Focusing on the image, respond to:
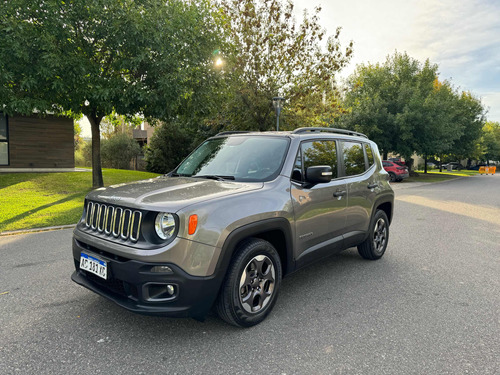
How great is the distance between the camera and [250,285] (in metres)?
3.08

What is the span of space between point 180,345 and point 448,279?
349cm

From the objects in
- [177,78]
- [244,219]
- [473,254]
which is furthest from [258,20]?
[244,219]

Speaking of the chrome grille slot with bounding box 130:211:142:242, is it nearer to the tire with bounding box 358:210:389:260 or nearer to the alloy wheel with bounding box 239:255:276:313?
the alloy wheel with bounding box 239:255:276:313

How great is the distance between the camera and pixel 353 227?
4.44 m

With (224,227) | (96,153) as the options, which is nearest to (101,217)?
(224,227)

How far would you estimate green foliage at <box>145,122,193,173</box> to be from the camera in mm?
26984

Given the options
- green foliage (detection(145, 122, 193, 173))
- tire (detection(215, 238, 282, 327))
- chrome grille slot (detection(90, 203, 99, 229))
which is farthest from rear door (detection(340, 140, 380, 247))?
green foliage (detection(145, 122, 193, 173))

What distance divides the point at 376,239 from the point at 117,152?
29.3m

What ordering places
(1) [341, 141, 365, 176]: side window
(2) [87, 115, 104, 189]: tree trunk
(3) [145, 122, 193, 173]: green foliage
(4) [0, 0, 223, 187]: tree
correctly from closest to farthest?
1. (1) [341, 141, 365, 176]: side window
2. (4) [0, 0, 223, 187]: tree
3. (2) [87, 115, 104, 189]: tree trunk
4. (3) [145, 122, 193, 173]: green foliage

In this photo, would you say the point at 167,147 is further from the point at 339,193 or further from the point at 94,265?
the point at 94,265

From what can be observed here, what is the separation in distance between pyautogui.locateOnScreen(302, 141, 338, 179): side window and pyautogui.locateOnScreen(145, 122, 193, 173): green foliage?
Answer: 23.6 metres

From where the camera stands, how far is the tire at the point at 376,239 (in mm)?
4945

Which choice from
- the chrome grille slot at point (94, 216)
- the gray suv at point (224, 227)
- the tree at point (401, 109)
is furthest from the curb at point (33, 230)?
the tree at point (401, 109)

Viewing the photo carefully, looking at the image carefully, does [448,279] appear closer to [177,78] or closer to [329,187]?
[329,187]
